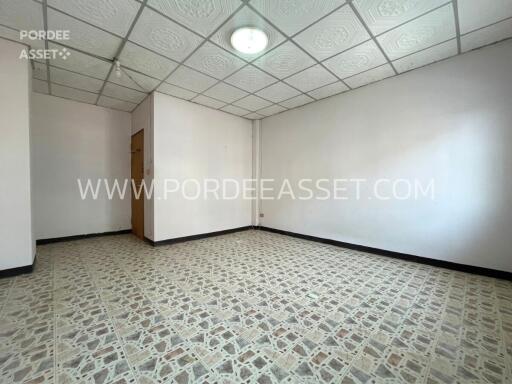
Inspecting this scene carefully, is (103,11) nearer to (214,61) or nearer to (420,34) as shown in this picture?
(214,61)

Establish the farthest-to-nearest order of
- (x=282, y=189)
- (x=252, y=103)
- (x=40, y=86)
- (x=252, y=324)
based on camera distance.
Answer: (x=282, y=189) < (x=252, y=103) < (x=40, y=86) < (x=252, y=324)

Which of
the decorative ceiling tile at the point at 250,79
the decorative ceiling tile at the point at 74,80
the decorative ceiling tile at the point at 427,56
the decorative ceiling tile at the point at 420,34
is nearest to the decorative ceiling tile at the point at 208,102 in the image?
the decorative ceiling tile at the point at 250,79

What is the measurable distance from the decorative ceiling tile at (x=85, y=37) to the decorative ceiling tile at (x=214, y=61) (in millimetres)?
896

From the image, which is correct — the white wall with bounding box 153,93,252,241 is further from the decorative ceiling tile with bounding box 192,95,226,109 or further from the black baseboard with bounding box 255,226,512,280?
the black baseboard with bounding box 255,226,512,280

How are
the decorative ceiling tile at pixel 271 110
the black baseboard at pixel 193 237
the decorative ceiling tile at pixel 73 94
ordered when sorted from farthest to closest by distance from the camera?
the decorative ceiling tile at pixel 271 110 → the black baseboard at pixel 193 237 → the decorative ceiling tile at pixel 73 94

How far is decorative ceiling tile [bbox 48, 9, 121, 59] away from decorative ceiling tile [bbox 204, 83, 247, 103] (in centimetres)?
152

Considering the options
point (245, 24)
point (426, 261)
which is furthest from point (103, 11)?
point (426, 261)

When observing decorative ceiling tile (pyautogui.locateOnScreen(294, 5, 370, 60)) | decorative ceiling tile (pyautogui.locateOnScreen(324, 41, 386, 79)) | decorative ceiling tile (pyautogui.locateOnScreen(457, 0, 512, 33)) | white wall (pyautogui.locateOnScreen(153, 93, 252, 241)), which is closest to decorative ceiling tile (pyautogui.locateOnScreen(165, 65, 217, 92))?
white wall (pyautogui.locateOnScreen(153, 93, 252, 241))

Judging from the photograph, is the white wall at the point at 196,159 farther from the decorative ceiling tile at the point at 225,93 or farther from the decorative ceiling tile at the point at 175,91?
the decorative ceiling tile at the point at 225,93

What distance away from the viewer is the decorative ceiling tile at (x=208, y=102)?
422 centimetres

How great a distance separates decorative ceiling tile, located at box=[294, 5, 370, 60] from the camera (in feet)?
7.20

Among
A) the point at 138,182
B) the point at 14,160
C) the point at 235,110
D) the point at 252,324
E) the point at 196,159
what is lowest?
the point at 252,324

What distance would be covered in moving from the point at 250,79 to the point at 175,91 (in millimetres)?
1460

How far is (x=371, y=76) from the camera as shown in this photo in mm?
3371
